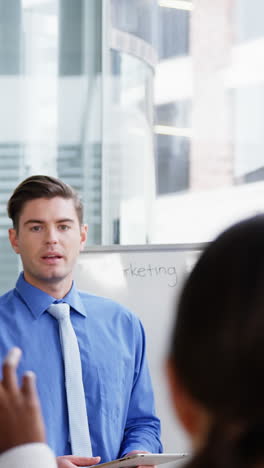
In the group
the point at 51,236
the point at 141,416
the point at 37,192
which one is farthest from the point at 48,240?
the point at 141,416

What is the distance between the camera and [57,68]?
Result: 3969mm

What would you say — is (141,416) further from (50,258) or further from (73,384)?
(50,258)

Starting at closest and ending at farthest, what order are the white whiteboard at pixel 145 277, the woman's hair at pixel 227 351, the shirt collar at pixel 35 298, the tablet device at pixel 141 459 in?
the woman's hair at pixel 227 351 < the tablet device at pixel 141 459 < the shirt collar at pixel 35 298 < the white whiteboard at pixel 145 277

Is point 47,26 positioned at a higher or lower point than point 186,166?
higher

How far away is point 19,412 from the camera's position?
0.69m

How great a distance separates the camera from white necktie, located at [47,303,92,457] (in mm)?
1931

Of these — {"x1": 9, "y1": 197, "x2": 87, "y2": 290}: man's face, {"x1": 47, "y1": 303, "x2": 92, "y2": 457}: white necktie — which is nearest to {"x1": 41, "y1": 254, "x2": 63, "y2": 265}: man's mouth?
{"x1": 9, "y1": 197, "x2": 87, "y2": 290}: man's face

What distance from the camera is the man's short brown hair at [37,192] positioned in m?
2.15

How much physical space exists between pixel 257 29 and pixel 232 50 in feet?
0.56

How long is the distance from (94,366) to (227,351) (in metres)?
1.59

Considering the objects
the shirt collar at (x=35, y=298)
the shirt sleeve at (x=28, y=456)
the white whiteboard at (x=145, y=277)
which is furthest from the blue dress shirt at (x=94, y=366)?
the shirt sleeve at (x=28, y=456)

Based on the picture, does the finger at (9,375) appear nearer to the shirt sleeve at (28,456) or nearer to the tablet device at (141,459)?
the shirt sleeve at (28,456)

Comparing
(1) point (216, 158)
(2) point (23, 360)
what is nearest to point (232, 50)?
(1) point (216, 158)

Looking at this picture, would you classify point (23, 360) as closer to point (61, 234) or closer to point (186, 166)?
point (61, 234)
